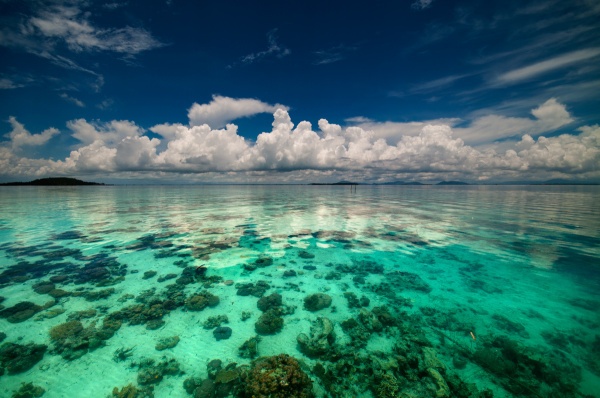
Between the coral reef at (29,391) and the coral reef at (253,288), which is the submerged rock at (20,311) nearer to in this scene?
the coral reef at (29,391)

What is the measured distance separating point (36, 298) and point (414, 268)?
66.0 ft

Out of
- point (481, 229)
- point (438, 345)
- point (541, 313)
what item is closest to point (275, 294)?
Result: point (438, 345)

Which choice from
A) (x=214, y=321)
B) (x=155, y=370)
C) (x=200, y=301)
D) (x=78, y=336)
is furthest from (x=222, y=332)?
(x=78, y=336)

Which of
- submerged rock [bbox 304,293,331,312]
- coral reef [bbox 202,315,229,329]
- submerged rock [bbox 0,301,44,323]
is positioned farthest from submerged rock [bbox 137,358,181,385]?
submerged rock [bbox 0,301,44,323]

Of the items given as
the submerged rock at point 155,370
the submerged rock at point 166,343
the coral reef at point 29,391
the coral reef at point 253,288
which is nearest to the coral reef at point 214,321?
the submerged rock at point 166,343

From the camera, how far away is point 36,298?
11.1m

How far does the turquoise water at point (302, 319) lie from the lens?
6.95 m

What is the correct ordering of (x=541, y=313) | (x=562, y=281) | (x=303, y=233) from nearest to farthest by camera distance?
(x=541, y=313) < (x=562, y=281) < (x=303, y=233)

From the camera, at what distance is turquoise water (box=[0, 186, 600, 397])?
695 cm

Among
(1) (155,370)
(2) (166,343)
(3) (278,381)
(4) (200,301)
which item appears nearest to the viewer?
(3) (278,381)

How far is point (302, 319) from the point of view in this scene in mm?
10164

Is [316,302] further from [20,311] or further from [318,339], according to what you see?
[20,311]

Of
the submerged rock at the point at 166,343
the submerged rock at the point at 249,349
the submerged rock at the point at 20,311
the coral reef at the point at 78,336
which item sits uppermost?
the submerged rock at the point at 20,311

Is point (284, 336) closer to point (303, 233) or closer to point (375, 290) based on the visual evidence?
point (375, 290)
